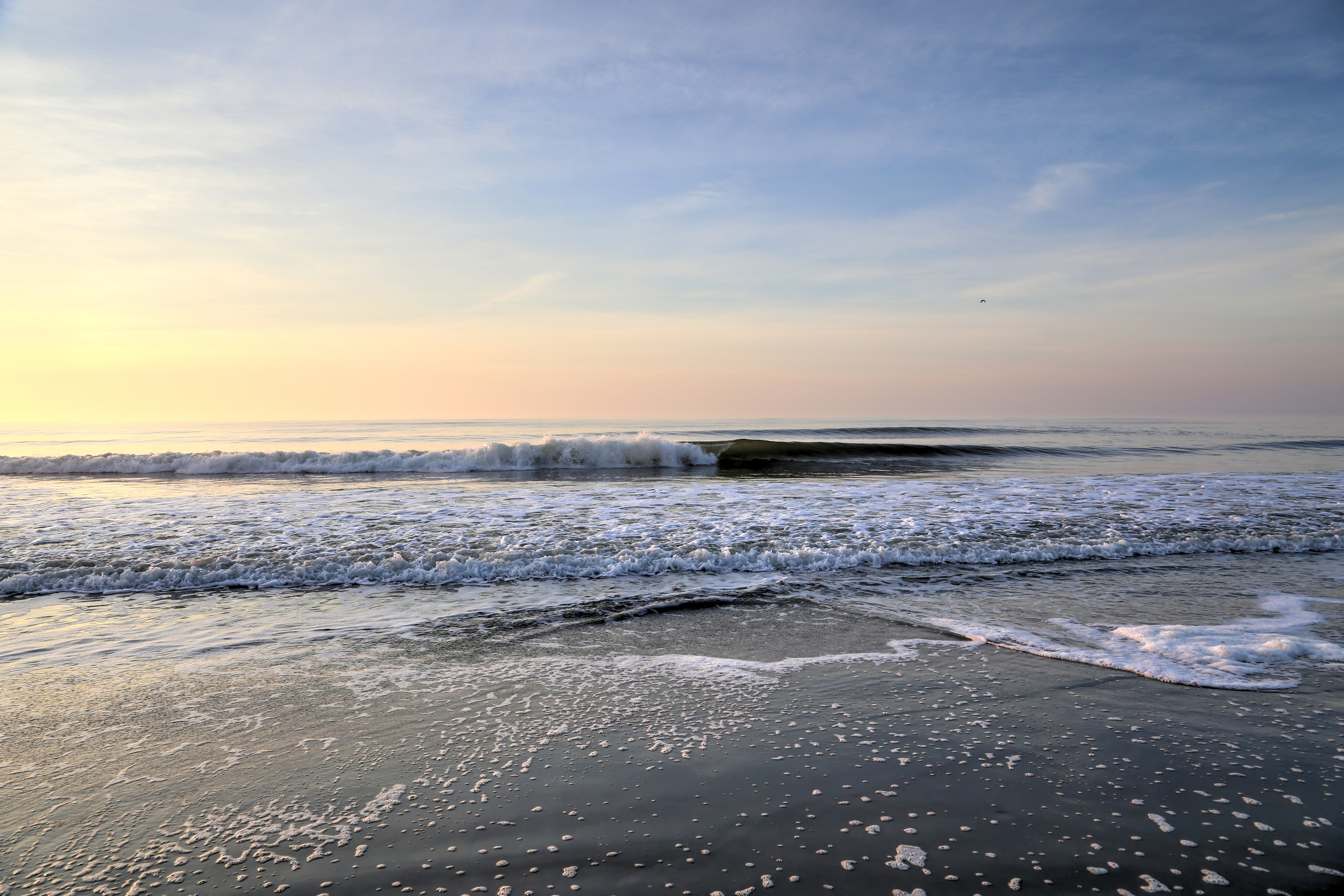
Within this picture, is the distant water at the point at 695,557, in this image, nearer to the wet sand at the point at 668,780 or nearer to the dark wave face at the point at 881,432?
the wet sand at the point at 668,780

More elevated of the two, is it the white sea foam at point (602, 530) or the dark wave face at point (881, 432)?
the dark wave face at point (881, 432)

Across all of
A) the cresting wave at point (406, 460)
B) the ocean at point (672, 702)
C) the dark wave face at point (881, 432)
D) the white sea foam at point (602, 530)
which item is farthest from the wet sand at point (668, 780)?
the dark wave face at point (881, 432)

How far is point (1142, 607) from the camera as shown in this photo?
5641mm

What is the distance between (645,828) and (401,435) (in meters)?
32.9

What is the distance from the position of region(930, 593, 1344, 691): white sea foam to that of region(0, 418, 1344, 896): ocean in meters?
0.03

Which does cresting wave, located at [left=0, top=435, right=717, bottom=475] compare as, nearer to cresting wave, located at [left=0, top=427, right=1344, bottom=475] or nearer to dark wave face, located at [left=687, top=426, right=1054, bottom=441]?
cresting wave, located at [left=0, top=427, right=1344, bottom=475]

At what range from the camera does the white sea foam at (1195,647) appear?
4066mm

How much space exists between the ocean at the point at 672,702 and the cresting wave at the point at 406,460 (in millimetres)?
10094

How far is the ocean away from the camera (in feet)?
7.77

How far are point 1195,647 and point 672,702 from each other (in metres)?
3.62

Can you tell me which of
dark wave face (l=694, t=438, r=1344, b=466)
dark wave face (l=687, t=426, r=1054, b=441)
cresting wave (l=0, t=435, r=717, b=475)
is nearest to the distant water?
cresting wave (l=0, t=435, r=717, b=475)

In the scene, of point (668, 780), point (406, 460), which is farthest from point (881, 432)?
point (668, 780)

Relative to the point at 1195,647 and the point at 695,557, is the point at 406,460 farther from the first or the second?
the point at 1195,647

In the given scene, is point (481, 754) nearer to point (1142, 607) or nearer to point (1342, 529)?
point (1142, 607)
